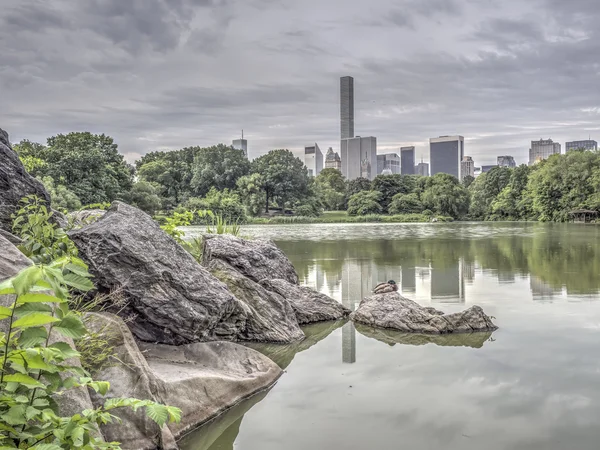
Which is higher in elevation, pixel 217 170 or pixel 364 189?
pixel 217 170

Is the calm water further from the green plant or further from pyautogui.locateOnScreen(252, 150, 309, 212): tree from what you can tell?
pyautogui.locateOnScreen(252, 150, 309, 212): tree

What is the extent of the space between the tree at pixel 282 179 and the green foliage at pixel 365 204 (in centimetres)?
687

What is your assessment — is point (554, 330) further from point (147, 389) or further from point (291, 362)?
point (147, 389)

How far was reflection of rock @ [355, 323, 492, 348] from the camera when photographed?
606 cm

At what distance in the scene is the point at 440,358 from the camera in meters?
5.49

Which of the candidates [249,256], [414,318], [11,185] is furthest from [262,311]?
[11,185]

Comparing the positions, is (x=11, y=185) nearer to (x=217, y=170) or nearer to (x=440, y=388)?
(x=440, y=388)

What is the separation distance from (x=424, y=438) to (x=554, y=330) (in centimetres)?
355

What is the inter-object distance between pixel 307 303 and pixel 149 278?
3080 mm

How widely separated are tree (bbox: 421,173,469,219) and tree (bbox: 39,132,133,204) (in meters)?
45.7

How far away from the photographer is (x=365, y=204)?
73375 mm

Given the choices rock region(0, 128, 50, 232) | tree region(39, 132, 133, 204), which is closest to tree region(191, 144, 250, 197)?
tree region(39, 132, 133, 204)

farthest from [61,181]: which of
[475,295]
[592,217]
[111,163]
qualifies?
Answer: [592,217]

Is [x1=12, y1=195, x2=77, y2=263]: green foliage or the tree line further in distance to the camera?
the tree line
